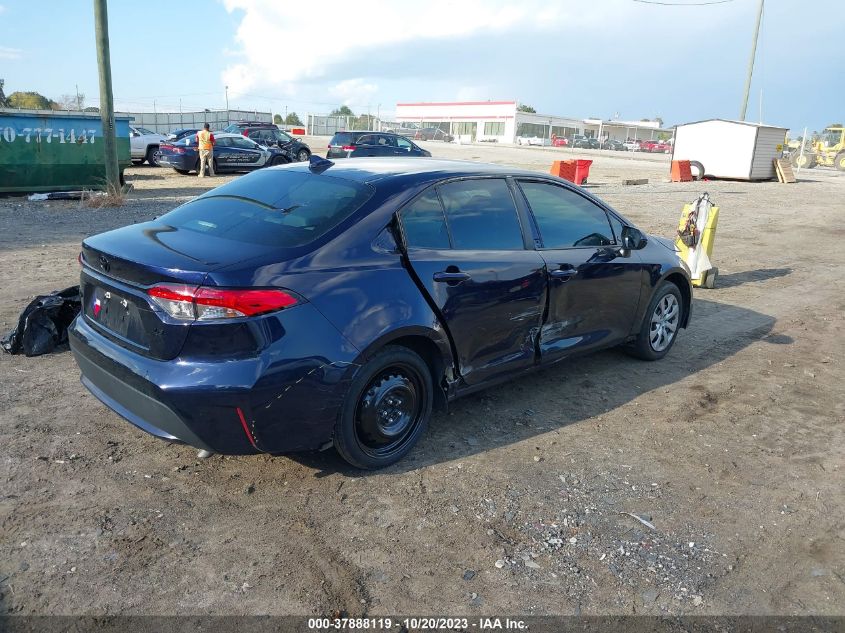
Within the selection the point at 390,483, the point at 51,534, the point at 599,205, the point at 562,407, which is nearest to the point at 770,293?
the point at 599,205

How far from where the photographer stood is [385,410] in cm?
382

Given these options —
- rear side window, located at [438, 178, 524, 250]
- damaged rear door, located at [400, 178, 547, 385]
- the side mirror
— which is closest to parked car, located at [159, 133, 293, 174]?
the side mirror

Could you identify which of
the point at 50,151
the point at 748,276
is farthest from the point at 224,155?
the point at 748,276

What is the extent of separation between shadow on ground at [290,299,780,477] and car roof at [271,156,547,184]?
152 centimetres

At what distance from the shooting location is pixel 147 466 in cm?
379

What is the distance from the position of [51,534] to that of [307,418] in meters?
1.26

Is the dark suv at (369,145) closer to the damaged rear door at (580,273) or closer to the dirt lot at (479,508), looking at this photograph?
the damaged rear door at (580,273)

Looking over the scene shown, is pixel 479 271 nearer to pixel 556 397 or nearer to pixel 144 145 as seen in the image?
pixel 556 397

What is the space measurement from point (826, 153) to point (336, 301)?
50.5 meters

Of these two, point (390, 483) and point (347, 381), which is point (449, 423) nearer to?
point (390, 483)

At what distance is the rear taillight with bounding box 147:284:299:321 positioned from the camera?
10.3 ft

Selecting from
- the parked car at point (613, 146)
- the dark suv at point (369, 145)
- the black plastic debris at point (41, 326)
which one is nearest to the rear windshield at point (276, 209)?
the black plastic debris at point (41, 326)

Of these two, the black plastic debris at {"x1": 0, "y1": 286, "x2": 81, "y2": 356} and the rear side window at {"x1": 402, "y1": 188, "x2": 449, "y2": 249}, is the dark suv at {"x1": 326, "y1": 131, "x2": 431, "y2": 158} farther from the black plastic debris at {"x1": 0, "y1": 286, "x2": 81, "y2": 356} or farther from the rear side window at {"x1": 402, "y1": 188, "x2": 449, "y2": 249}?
the rear side window at {"x1": 402, "y1": 188, "x2": 449, "y2": 249}

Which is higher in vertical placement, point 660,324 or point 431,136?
point 431,136
